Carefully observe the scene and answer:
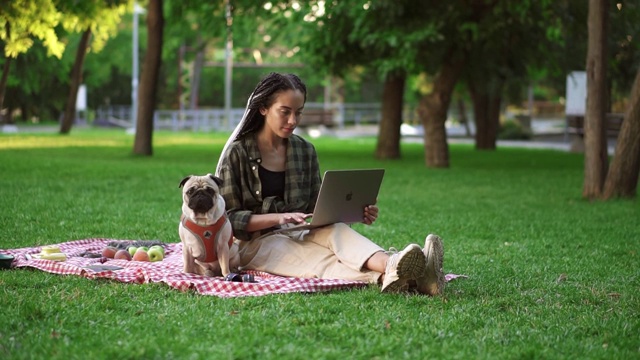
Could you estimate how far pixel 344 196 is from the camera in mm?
7469

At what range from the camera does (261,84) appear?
25.2 feet

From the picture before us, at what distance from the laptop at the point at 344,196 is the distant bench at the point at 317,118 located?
39.2 metres

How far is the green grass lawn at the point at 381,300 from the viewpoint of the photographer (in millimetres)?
5574

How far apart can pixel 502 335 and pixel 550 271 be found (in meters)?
3.02

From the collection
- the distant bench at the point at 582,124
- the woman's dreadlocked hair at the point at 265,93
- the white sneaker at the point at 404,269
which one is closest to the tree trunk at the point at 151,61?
the distant bench at the point at 582,124

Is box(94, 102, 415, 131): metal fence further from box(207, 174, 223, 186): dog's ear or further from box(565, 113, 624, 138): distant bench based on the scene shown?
box(207, 174, 223, 186): dog's ear

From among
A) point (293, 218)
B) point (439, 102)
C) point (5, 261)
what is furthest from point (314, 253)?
point (439, 102)

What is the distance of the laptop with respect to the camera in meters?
7.27

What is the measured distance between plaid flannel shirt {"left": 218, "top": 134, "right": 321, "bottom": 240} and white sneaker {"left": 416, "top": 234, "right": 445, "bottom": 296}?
4.12ft

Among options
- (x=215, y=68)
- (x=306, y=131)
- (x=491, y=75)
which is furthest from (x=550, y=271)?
(x=215, y=68)

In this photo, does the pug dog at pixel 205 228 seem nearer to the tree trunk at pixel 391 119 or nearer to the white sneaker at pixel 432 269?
the white sneaker at pixel 432 269

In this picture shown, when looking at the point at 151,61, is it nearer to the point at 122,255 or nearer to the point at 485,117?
the point at 485,117

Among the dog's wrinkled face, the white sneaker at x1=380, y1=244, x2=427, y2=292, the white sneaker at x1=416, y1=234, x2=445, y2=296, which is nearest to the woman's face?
the dog's wrinkled face

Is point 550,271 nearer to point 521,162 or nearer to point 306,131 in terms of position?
point 521,162
